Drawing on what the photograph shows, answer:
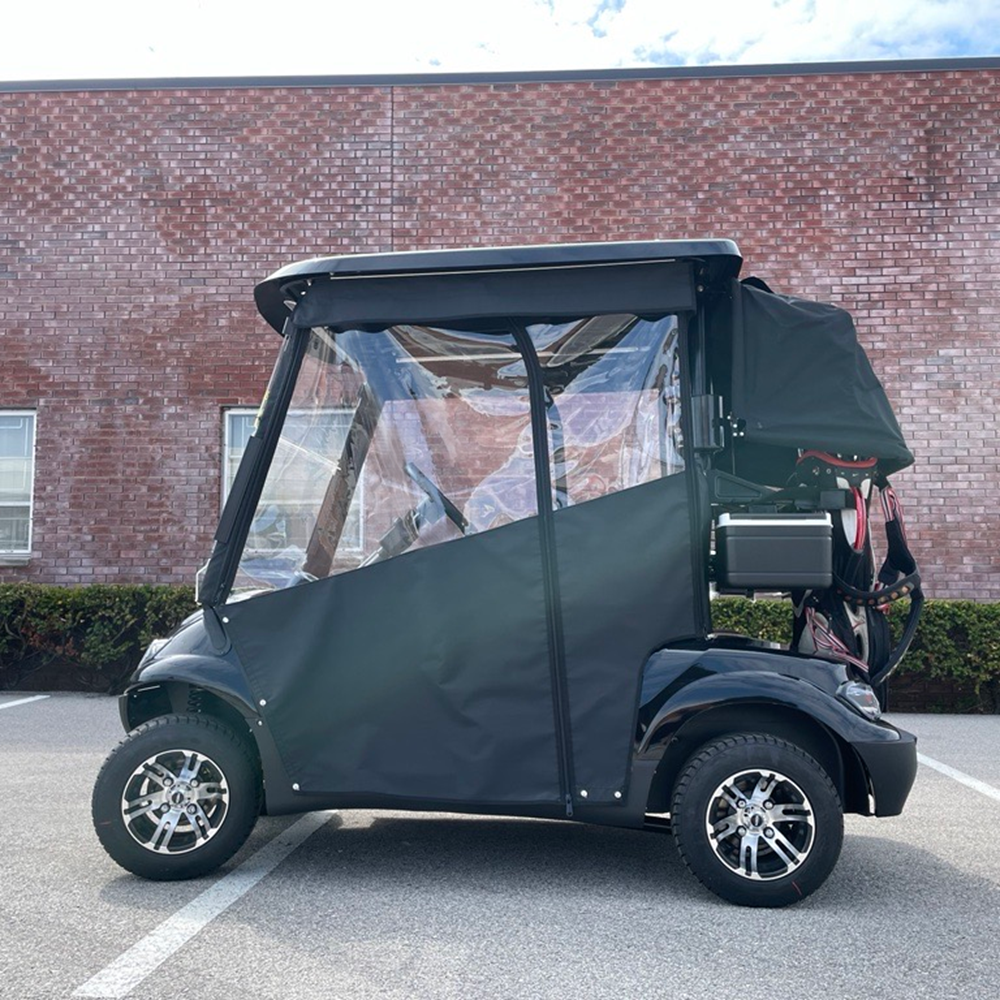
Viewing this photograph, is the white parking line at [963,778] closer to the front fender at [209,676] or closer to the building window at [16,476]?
the front fender at [209,676]

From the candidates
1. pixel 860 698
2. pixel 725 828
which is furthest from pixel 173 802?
pixel 860 698

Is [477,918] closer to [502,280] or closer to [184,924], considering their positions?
[184,924]

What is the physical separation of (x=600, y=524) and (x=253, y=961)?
2.02 meters

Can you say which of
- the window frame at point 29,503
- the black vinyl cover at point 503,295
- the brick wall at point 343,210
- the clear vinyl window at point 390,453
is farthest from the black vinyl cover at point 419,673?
the window frame at point 29,503

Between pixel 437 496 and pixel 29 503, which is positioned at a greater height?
pixel 29 503

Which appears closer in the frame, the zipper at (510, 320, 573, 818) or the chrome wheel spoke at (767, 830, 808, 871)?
the chrome wheel spoke at (767, 830, 808, 871)

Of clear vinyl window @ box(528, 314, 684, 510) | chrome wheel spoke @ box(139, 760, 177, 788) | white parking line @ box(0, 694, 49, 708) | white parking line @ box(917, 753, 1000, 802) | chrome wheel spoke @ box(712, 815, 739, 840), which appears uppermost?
clear vinyl window @ box(528, 314, 684, 510)

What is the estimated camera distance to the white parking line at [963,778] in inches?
260

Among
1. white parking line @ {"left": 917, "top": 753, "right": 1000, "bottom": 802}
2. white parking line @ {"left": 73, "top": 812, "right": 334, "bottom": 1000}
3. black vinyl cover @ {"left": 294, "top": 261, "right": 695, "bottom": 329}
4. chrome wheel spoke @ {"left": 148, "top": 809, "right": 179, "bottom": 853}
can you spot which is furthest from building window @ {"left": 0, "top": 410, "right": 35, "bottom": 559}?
white parking line @ {"left": 917, "top": 753, "right": 1000, "bottom": 802}

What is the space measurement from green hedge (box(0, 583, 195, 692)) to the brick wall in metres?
1.15

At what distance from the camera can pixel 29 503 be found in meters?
12.7

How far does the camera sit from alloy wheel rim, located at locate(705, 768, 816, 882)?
417 centimetres

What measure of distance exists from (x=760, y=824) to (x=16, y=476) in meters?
10.9

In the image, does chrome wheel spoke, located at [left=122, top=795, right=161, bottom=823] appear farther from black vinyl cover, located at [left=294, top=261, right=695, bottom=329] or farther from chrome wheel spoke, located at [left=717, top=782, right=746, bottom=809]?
chrome wheel spoke, located at [left=717, top=782, right=746, bottom=809]
